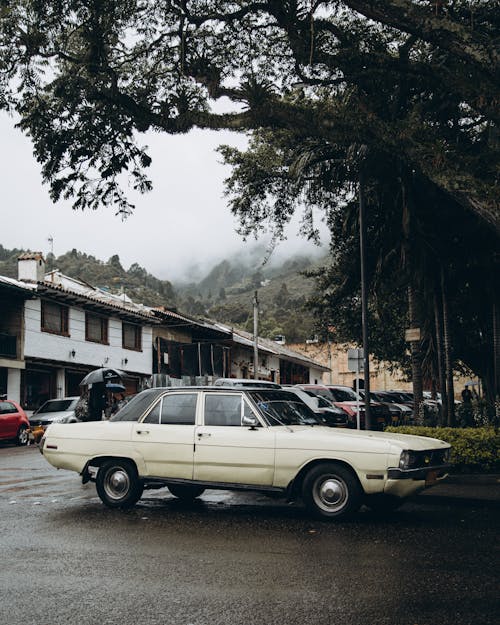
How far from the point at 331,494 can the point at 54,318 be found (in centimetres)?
2723

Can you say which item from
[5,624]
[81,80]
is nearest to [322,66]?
[81,80]

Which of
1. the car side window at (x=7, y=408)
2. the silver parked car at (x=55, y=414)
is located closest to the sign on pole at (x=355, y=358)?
the silver parked car at (x=55, y=414)

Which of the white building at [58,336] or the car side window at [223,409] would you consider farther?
the white building at [58,336]

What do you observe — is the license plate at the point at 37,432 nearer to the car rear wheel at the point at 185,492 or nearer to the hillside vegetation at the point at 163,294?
the car rear wheel at the point at 185,492

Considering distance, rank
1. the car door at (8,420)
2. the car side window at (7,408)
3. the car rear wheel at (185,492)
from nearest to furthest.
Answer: the car rear wheel at (185,492), the car door at (8,420), the car side window at (7,408)

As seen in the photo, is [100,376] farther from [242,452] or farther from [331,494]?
[331,494]

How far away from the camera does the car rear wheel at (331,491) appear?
336 inches

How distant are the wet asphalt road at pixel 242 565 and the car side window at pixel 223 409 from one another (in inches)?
45.3

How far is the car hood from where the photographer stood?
983 inches

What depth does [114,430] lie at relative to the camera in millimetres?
9820

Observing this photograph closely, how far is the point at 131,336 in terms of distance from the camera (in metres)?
40.6

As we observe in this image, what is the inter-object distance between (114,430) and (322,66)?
871 cm

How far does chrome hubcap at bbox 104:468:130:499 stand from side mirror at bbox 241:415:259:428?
174 centimetres

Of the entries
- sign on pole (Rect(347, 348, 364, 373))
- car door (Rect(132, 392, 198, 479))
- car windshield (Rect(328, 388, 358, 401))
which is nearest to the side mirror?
car door (Rect(132, 392, 198, 479))
